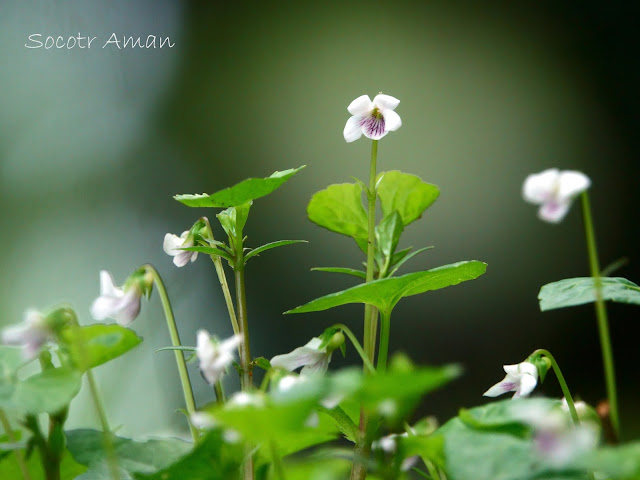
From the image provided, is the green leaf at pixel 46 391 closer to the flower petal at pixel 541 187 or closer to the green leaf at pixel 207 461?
the green leaf at pixel 207 461

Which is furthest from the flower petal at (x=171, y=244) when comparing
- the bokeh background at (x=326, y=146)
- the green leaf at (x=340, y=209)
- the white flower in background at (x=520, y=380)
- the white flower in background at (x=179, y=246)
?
the bokeh background at (x=326, y=146)

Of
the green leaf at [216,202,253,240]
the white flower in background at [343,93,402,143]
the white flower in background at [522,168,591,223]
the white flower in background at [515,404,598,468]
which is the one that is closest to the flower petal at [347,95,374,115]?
the white flower in background at [343,93,402,143]

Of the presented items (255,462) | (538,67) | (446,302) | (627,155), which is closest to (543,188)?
(255,462)

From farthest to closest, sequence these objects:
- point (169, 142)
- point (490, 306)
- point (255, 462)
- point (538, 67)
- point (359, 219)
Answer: point (169, 142) < point (538, 67) < point (490, 306) < point (359, 219) < point (255, 462)

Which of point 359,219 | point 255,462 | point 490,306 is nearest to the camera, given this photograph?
point 255,462

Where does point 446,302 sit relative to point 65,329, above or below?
below

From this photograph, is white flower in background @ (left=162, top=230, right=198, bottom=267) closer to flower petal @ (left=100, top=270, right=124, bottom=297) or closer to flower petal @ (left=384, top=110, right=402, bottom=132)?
flower petal @ (left=100, top=270, right=124, bottom=297)

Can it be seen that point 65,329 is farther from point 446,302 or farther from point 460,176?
point 460,176
